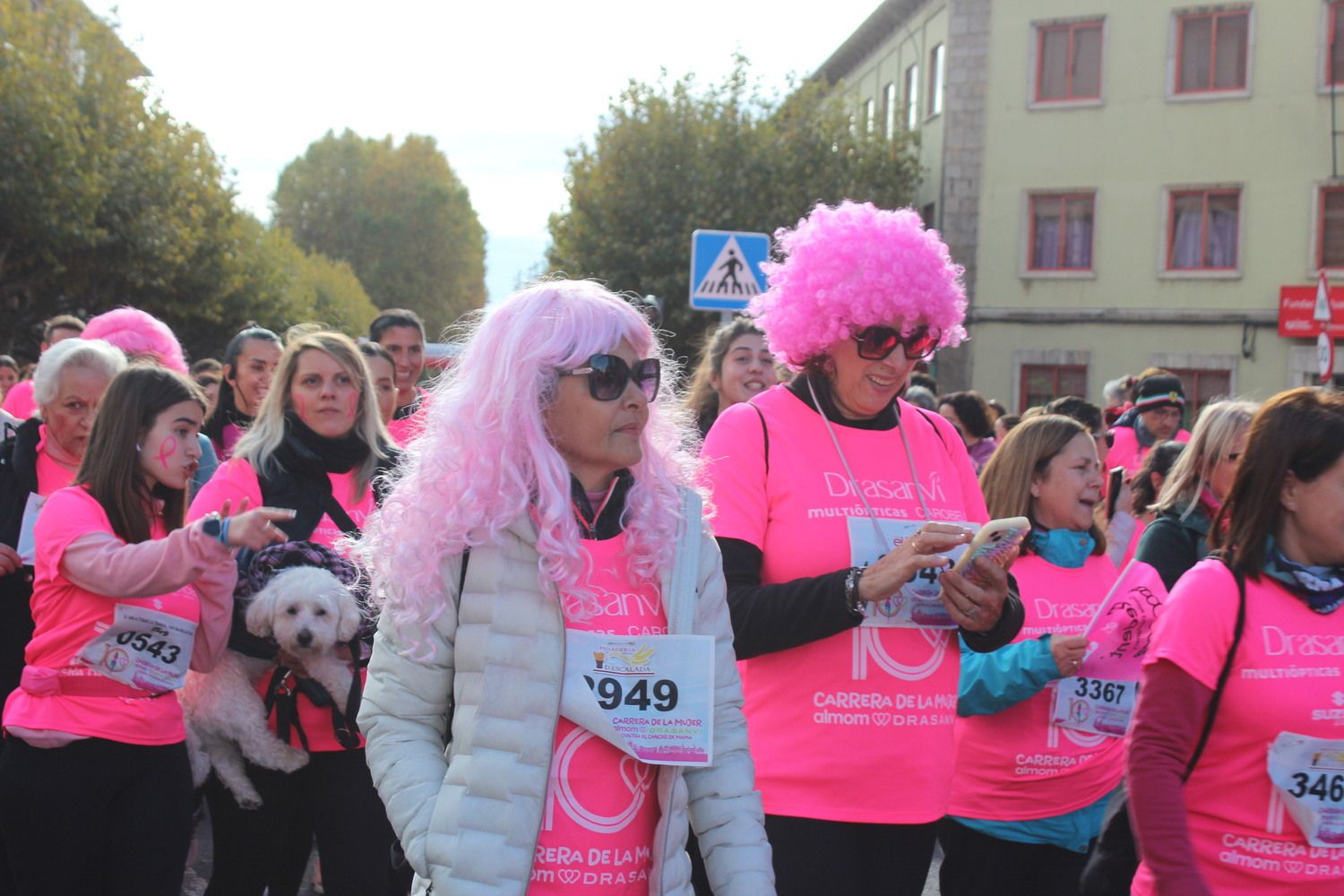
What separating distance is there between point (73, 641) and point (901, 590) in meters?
2.52

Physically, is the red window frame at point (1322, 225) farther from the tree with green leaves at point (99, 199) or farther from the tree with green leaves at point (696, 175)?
the tree with green leaves at point (99, 199)

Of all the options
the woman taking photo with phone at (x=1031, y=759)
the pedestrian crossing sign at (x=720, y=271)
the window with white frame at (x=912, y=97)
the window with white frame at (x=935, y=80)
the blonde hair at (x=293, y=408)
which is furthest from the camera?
the window with white frame at (x=912, y=97)

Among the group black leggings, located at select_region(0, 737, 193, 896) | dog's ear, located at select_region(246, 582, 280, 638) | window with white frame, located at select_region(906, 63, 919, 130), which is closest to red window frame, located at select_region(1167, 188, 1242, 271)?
window with white frame, located at select_region(906, 63, 919, 130)

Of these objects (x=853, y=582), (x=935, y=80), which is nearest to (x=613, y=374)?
(x=853, y=582)

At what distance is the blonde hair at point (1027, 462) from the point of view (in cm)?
446

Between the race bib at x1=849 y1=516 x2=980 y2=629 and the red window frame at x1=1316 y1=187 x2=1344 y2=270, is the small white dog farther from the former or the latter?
the red window frame at x1=1316 y1=187 x2=1344 y2=270

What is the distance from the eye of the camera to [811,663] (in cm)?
322

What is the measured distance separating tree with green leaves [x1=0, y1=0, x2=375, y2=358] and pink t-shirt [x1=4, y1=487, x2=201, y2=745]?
17919 mm

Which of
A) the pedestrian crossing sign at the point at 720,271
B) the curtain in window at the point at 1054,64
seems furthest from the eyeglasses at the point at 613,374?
the curtain in window at the point at 1054,64

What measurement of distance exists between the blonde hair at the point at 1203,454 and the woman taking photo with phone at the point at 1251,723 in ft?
6.17

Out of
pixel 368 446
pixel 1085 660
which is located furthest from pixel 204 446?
pixel 1085 660

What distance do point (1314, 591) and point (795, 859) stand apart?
129cm

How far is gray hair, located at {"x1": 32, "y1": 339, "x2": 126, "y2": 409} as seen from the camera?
16.7 ft

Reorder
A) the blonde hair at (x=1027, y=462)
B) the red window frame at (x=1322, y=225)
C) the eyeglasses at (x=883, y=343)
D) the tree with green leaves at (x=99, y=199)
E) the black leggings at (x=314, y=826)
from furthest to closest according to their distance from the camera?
the red window frame at (x=1322, y=225) → the tree with green leaves at (x=99, y=199) → the blonde hair at (x=1027, y=462) → the black leggings at (x=314, y=826) → the eyeglasses at (x=883, y=343)
